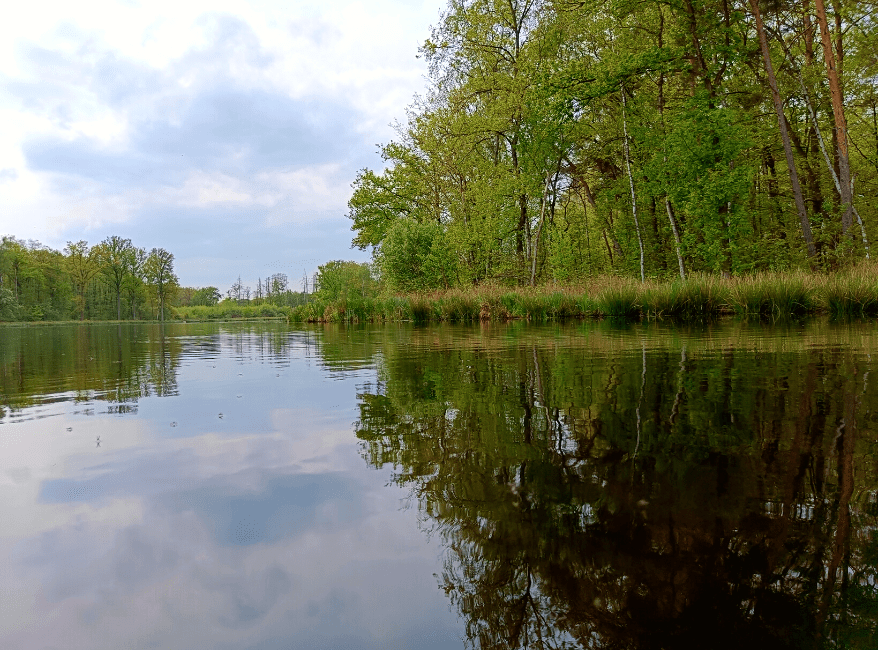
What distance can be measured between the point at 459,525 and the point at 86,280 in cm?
8041

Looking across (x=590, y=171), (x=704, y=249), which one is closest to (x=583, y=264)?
(x=590, y=171)

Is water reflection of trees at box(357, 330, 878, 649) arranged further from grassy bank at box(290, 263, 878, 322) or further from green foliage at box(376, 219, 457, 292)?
green foliage at box(376, 219, 457, 292)

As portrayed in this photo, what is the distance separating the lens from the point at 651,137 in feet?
56.6

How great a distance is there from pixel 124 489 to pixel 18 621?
0.76 meters

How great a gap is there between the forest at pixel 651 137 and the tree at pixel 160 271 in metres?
54.1

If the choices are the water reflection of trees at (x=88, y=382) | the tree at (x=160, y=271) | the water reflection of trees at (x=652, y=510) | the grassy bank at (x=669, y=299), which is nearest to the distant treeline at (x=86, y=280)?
the tree at (x=160, y=271)

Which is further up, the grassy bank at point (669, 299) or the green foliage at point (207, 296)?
the green foliage at point (207, 296)

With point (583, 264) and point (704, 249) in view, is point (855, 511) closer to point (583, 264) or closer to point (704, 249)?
point (704, 249)

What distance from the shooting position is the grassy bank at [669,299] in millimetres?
10258

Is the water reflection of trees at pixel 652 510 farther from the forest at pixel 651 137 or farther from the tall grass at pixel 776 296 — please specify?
the forest at pixel 651 137

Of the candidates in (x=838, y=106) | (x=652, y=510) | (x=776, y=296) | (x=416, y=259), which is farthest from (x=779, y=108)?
(x=652, y=510)

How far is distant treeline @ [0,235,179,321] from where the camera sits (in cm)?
6034

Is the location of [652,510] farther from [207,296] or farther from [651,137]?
[207,296]

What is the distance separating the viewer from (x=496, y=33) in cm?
2161
